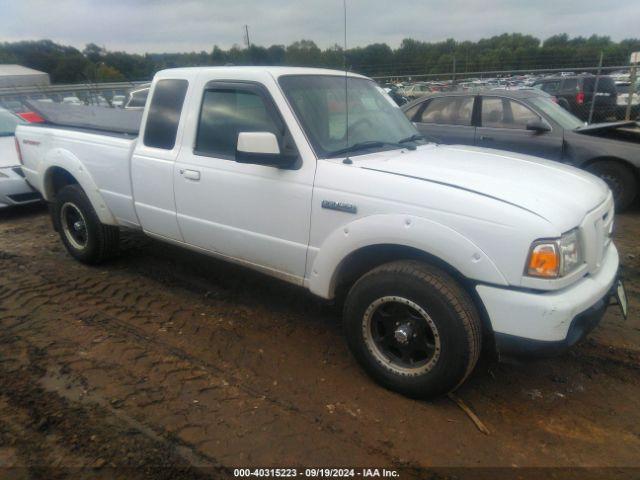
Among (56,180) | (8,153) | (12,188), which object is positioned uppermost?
(56,180)

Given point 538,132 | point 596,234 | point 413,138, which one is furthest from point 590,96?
point 596,234

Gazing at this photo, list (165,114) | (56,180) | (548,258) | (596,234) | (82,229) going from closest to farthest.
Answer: (548,258) < (596,234) < (165,114) < (82,229) < (56,180)

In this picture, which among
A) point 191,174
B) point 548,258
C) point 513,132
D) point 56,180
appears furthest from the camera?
point 513,132

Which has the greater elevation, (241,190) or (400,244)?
(241,190)

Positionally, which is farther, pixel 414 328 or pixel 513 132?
pixel 513 132

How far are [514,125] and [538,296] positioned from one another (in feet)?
18.0

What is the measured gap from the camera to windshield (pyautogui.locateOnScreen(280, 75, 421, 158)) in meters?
3.29

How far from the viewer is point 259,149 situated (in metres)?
3.02

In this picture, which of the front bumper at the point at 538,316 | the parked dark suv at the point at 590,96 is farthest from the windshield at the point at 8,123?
the parked dark suv at the point at 590,96

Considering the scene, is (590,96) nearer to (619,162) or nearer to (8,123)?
(619,162)

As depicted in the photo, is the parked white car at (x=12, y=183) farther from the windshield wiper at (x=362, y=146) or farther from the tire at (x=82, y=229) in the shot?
the windshield wiper at (x=362, y=146)

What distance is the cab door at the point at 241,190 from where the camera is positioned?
3.22m

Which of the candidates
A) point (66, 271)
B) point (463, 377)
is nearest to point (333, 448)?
point (463, 377)

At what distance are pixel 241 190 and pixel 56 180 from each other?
9.61 feet
